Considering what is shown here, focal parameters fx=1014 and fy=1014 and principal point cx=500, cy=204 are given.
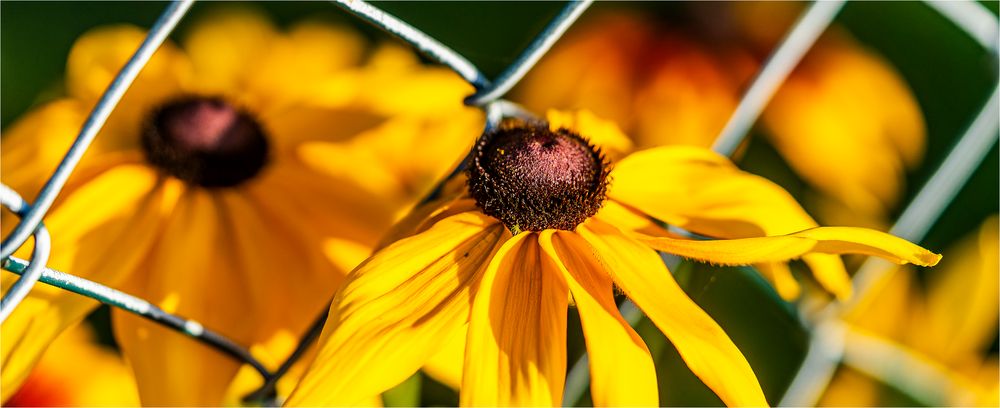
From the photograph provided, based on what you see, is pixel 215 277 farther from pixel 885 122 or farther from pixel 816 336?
pixel 885 122

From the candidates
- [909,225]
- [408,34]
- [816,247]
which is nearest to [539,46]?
[408,34]

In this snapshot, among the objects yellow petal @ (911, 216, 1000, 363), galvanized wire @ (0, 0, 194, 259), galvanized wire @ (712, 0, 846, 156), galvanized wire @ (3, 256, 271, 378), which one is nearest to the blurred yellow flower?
yellow petal @ (911, 216, 1000, 363)

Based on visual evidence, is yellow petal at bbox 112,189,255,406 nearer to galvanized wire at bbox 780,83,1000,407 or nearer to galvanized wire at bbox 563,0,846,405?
galvanized wire at bbox 563,0,846,405

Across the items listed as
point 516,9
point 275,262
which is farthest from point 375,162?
point 516,9

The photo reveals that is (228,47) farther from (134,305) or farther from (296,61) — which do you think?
(134,305)

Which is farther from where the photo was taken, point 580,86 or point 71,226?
point 580,86
